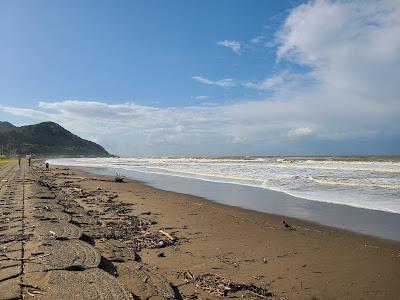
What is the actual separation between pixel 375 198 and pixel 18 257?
14.2 metres

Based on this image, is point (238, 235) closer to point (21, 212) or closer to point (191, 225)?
point (191, 225)

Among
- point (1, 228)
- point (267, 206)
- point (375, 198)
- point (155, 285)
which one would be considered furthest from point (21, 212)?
point (375, 198)

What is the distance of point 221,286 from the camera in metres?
5.42

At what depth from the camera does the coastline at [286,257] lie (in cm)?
570

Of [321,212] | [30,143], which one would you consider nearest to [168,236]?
[321,212]

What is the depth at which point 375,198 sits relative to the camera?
51.7 feet

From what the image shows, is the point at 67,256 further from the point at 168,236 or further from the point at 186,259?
the point at 168,236

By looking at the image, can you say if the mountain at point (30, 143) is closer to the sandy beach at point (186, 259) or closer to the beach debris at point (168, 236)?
the sandy beach at point (186, 259)

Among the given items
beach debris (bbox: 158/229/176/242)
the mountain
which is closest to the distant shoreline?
beach debris (bbox: 158/229/176/242)

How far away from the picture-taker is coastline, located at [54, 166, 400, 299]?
18.7 feet

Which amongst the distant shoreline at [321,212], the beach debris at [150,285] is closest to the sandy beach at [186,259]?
the beach debris at [150,285]

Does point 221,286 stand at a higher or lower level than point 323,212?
lower

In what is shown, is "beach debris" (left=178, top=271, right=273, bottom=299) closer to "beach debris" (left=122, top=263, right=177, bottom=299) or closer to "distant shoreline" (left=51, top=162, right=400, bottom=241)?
"beach debris" (left=122, top=263, right=177, bottom=299)

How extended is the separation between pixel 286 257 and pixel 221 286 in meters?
2.18
